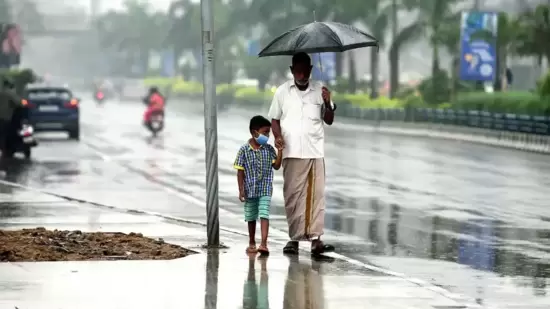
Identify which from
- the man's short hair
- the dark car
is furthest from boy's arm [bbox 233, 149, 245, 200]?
the dark car

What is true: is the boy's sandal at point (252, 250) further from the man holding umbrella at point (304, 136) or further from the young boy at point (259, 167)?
the man holding umbrella at point (304, 136)

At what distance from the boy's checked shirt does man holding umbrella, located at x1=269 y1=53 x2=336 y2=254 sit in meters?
0.16

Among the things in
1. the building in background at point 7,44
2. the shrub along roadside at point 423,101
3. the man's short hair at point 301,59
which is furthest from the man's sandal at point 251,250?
the building in background at point 7,44

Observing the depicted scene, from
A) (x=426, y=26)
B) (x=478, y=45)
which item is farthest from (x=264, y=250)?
(x=426, y=26)

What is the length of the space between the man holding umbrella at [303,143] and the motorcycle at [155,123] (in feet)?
107

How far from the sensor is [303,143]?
14.0 meters

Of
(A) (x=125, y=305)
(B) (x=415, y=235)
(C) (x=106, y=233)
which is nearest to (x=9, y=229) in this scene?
(C) (x=106, y=233)

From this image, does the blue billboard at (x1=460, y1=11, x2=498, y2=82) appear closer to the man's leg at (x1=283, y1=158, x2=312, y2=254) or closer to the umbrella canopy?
the umbrella canopy

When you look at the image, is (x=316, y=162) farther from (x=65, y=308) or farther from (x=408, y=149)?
(x=408, y=149)

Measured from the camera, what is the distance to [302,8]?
83.4 metres

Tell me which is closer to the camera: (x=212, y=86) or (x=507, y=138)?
(x=212, y=86)

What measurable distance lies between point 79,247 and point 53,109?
95.4ft

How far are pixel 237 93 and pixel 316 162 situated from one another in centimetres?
7194

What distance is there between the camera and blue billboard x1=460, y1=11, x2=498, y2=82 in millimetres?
49344
